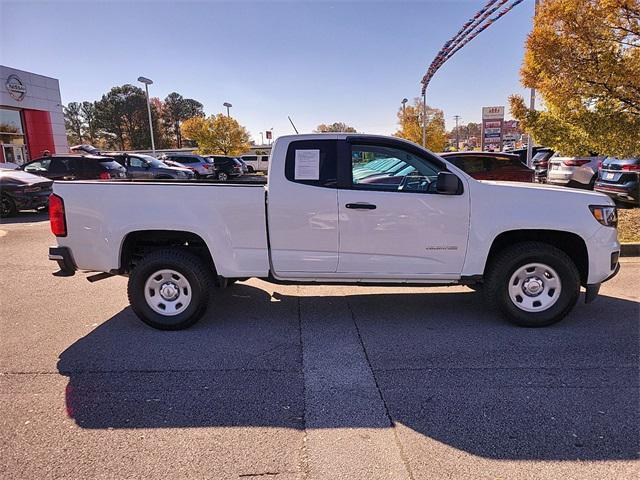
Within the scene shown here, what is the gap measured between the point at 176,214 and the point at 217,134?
3471 centimetres

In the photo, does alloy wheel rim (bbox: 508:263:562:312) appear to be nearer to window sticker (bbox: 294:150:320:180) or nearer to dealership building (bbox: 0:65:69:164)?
window sticker (bbox: 294:150:320:180)

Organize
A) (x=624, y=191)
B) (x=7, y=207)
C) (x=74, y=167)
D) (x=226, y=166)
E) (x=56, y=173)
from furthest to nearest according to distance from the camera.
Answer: (x=226, y=166) → (x=74, y=167) → (x=56, y=173) → (x=7, y=207) → (x=624, y=191)

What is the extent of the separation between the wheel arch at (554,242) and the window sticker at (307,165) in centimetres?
191

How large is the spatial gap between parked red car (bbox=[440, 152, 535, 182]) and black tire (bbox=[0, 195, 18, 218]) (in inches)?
476

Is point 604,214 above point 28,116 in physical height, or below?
below

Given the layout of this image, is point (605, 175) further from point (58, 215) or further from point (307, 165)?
point (58, 215)

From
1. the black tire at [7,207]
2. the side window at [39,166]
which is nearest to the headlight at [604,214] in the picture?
the black tire at [7,207]

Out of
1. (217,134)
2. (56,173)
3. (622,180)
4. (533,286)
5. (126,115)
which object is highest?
(126,115)

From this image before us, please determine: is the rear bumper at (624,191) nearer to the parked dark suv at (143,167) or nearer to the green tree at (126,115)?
the parked dark suv at (143,167)

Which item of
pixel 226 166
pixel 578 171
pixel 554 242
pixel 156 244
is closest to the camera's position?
pixel 554 242

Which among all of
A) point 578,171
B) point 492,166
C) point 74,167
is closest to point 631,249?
point 492,166

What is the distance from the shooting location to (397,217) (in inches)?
165

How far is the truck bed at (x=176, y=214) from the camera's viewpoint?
13.7 feet

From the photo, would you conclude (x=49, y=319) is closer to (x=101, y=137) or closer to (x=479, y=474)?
(x=479, y=474)
